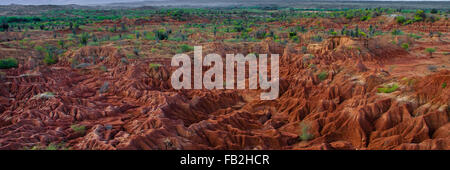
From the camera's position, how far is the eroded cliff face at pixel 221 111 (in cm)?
1159

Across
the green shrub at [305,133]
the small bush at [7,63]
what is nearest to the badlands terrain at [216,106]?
the green shrub at [305,133]

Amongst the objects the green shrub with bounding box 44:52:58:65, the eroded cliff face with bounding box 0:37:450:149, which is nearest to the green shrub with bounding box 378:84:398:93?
the eroded cliff face with bounding box 0:37:450:149

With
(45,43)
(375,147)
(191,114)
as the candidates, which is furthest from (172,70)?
(45,43)

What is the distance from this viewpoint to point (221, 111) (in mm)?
16250

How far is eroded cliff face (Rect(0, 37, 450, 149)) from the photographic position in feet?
38.0

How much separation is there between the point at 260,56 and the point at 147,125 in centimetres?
1602

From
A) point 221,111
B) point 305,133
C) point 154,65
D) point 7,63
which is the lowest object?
point 305,133

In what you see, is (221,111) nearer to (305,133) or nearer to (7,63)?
(305,133)

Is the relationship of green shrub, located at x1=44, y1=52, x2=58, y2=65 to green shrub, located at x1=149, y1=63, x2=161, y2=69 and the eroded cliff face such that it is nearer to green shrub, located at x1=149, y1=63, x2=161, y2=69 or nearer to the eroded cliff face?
the eroded cliff face

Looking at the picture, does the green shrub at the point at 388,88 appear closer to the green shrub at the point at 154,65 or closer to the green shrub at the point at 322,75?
the green shrub at the point at 322,75

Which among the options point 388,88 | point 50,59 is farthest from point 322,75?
point 50,59

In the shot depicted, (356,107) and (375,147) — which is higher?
(356,107)

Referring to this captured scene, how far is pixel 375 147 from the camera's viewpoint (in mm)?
11508
